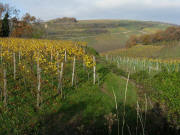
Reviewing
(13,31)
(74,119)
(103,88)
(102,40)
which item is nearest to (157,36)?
(102,40)

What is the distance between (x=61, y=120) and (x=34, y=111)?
63.9 inches

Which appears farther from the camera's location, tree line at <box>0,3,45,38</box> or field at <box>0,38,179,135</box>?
tree line at <box>0,3,45,38</box>

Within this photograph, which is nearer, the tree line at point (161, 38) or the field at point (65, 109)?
the field at point (65, 109)

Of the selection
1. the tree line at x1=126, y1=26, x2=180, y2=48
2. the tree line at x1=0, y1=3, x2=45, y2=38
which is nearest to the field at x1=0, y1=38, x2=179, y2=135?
the tree line at x1=0, y1=3, x2=45, y2=38

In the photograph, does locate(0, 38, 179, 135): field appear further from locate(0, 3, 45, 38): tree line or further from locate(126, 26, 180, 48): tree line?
locate(126, 26, 180, 48): tree line

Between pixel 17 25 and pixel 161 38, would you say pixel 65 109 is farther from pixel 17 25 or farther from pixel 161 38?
pixel 161 38

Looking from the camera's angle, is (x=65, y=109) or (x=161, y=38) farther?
(x=161, y=38)

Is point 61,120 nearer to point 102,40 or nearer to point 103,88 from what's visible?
point 103,88

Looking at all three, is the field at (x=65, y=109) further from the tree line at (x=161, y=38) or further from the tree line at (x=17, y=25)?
the tree line at (x=161, y=38)

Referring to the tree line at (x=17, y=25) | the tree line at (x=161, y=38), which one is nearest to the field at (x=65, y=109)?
the tree line at (x=17, y=25)

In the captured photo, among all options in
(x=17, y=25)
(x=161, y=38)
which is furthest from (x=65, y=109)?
(x=161, y=38)

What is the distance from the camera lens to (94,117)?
10664 millimetres

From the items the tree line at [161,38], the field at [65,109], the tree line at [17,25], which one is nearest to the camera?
the field at [65,109]

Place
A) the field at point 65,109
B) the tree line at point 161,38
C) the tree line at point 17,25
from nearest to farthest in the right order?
the field at point 65,109 → the tree line at point 17,25 → the tree line at point 161,38
